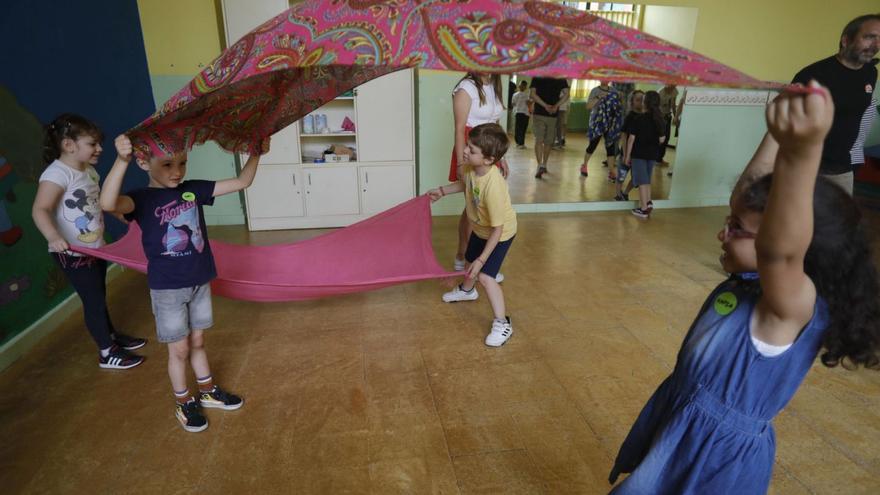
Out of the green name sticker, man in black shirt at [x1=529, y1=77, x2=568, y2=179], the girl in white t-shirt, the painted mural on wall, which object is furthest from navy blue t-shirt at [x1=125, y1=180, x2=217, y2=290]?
man in black shirt at [x1=529, y1=77, x2=568, y2=179]

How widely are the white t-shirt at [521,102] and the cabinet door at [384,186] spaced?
1.60 meters

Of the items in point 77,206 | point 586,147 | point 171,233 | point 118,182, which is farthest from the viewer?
point 586,147

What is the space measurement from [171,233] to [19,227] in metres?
1.39

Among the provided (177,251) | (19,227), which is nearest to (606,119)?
(177,251)

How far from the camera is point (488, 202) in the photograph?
90.7 inches

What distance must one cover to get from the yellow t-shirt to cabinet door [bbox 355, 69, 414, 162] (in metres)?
1.98

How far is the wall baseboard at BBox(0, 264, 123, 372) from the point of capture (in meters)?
2.36

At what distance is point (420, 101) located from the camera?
4.54 meters

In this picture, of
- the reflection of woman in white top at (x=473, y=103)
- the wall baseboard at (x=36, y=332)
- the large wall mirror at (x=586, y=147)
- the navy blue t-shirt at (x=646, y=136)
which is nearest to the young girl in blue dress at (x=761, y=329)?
the reflection of woman in white top at (x=473, y=103)

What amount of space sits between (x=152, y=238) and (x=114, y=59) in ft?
8.33

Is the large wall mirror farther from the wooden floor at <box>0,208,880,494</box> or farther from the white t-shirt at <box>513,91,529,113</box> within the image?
the wooden floor at <box>0,208,880,494</box>

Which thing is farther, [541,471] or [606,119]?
[606,119]

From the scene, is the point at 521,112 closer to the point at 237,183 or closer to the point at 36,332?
the point at 237,183

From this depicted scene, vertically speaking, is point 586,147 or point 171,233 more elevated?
point 171,233
